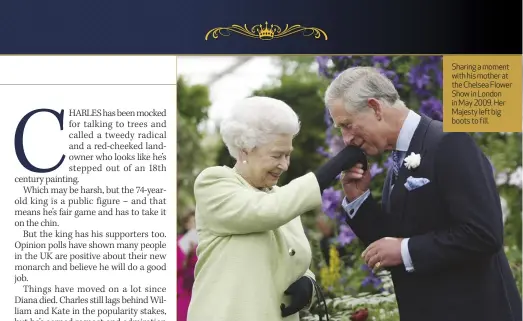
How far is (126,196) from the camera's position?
14.9 feet

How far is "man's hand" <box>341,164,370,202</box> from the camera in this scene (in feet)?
14.4

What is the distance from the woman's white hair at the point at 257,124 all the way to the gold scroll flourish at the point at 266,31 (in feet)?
1.31

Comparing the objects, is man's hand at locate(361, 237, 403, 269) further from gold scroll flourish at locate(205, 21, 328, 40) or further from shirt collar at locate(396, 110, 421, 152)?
gold scroll flourish at locate(205, 21, 328, 40)

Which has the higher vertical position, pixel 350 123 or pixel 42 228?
pixel 350 123

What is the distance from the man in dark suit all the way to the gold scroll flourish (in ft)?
1.01

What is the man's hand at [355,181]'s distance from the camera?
4.40 metres

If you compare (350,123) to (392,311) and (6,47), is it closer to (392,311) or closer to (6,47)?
(392,311)

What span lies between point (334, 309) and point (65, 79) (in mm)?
2033

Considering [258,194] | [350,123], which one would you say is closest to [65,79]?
[258,194]

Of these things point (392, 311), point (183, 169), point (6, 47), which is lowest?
point (392, 311)

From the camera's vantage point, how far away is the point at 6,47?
Result: 4.57 m

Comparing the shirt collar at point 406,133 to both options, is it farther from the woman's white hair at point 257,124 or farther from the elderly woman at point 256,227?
the woman's white hair at point 257,124

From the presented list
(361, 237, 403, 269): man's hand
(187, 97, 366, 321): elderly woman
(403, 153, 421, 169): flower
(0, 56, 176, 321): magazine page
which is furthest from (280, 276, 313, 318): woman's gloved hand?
(403, 153, 421, 169): flower

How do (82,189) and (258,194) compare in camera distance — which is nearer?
(258,194)
